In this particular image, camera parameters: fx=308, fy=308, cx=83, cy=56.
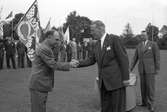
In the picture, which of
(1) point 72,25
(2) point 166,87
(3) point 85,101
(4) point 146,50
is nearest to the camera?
(4) point 146,50

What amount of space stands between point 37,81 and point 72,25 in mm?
93535

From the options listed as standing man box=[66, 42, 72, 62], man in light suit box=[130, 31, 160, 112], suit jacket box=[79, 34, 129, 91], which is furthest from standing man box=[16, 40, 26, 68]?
suit jacket box=[79, 34, 129, 91]

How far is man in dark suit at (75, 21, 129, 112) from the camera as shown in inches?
209

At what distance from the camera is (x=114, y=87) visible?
5.34 meters

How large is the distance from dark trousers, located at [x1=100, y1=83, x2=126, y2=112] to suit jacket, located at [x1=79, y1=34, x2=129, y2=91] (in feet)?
0.46

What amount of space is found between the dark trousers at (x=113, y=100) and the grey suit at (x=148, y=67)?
2.90m

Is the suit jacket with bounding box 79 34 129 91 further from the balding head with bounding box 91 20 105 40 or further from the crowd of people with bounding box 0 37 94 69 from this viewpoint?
the crowd of people with bounding box 0 37 94 69

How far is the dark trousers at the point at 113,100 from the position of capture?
5418mm

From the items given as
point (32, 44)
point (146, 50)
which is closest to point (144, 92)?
point (146, 50)

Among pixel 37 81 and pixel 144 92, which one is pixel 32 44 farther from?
pixel 37 81

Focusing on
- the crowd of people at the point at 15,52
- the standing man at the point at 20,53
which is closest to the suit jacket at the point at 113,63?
the crowd of people at the point at 15,52

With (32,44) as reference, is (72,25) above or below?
above

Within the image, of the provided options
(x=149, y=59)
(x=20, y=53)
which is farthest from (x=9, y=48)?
(x=149, y=59)

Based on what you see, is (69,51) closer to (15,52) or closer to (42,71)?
(15,52)
